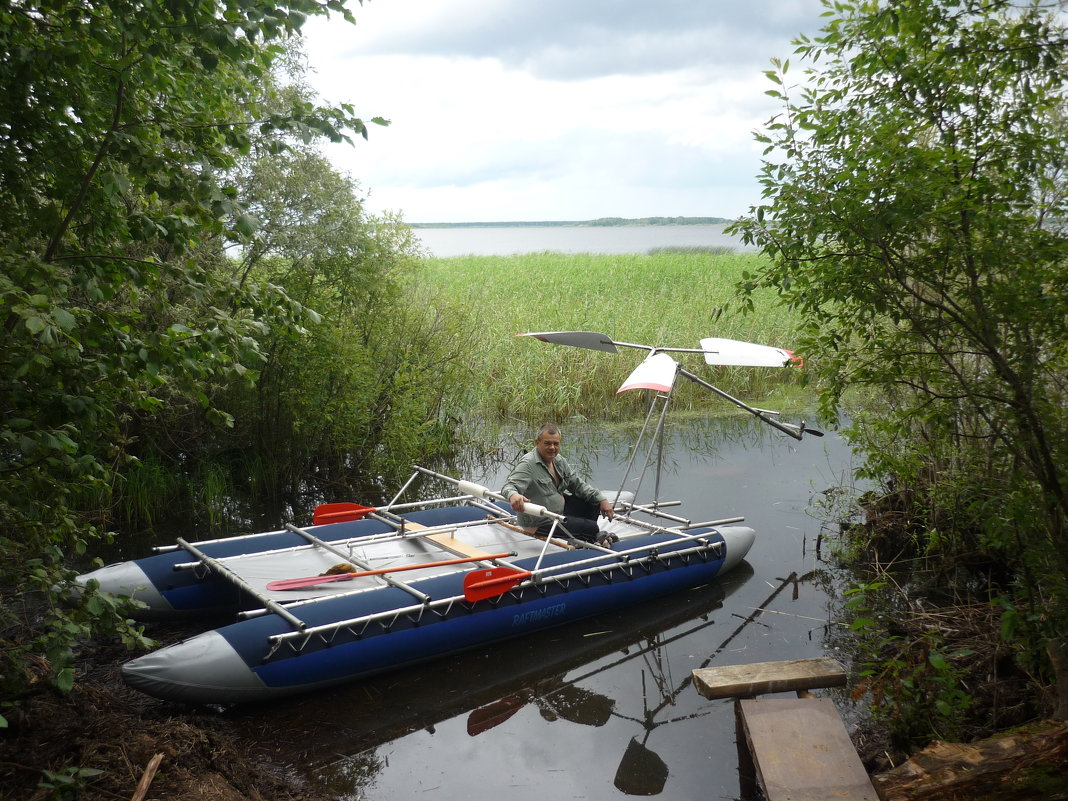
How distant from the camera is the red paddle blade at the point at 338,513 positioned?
6746 millimetres

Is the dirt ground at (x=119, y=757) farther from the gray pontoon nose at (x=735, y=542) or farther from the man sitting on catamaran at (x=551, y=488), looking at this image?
the gray pontoon nose at (x=735, y=542)

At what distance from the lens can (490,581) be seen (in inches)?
214

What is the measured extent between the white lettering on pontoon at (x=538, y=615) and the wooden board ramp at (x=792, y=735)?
5.05 ft

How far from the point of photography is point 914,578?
6945 millimetres

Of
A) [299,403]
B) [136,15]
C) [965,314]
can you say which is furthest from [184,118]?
[299,403]

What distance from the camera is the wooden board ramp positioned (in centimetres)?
366

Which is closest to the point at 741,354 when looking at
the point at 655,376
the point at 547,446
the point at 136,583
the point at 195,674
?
the point at 655,376

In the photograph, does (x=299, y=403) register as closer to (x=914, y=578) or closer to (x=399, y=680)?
(x=399, y=680)

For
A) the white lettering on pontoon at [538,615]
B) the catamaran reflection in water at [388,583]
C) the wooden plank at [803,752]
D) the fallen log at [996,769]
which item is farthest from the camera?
the white lettering on pontoon at [538,615]

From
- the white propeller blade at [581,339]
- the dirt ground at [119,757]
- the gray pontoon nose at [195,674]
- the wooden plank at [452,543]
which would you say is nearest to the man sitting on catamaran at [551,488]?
the wooden plank at [452,543]

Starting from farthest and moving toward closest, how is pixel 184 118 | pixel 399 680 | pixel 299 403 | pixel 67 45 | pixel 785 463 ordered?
1. pixel 785 463
2. pixel 299 403
3. pixel 399 680
4. pixel 184 118
5. pixel 67 45

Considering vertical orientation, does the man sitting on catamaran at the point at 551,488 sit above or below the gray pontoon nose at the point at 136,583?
above

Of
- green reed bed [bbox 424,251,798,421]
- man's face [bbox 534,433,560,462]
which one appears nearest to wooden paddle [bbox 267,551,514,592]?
man's face [bbox 534,433,560,462]

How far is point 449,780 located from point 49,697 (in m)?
1.95
